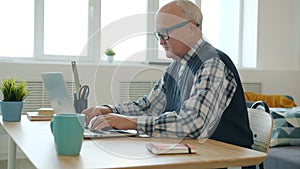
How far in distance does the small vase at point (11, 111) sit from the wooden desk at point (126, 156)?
0.45m

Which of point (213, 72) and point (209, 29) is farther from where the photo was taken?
point (209, 29)

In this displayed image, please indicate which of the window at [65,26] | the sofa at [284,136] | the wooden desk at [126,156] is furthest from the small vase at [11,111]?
the window at [65,26]

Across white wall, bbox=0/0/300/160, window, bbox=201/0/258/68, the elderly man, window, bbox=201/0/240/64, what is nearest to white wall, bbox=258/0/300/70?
white wall, bbox=0/0/300/160

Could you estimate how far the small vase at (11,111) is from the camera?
1755 mm

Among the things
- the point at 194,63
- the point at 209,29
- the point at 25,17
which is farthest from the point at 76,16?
the point at 194,63

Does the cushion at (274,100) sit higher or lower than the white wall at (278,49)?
lower

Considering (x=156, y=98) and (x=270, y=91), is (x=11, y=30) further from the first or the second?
(x=270, y=91)

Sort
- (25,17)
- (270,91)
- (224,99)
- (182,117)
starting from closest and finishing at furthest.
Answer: (182,117), (224,99), (25,17), (270,91)

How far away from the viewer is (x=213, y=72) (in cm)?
140

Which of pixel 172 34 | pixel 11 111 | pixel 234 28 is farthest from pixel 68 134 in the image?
pixel 234 28

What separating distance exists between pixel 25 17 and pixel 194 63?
110 inches

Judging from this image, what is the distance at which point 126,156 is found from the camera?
106cm

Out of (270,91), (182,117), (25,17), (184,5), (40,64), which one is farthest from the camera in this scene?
(270,91)

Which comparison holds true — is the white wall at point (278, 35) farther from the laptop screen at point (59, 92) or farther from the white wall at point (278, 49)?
the laptop screen at point (59, 92)
